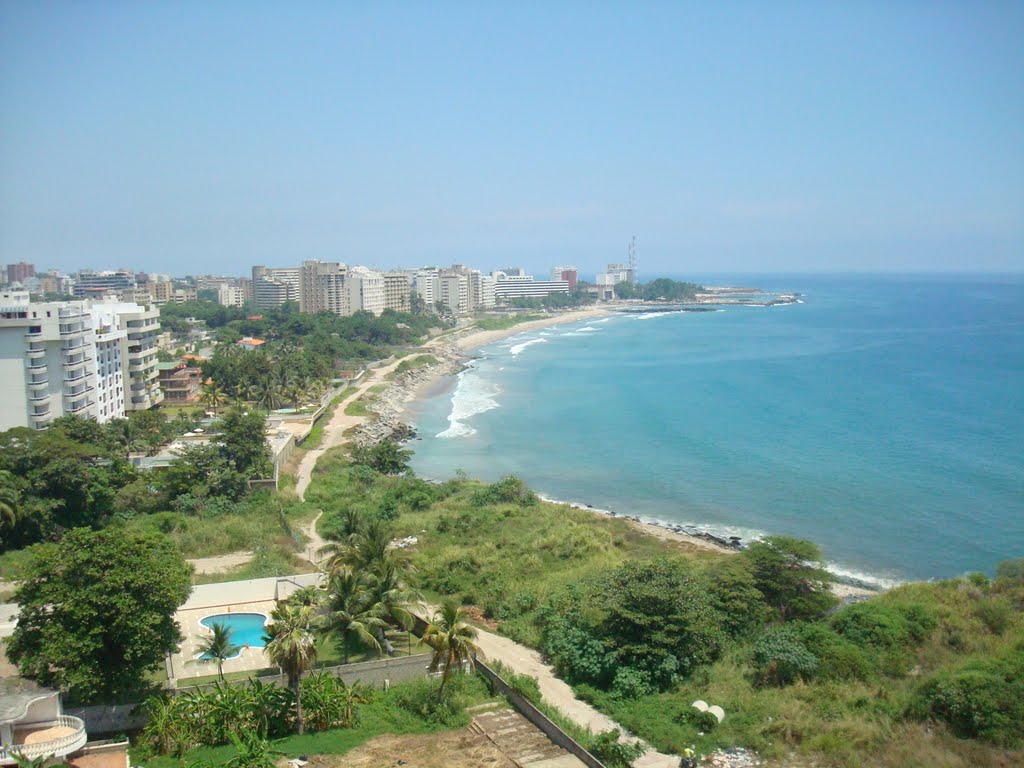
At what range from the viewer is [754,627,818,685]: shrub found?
1617cm

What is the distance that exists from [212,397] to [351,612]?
116 feet

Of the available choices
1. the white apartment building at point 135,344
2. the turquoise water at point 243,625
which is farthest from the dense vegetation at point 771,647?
the white apartment building at point 135,344

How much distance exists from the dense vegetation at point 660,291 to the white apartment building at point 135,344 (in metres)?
143

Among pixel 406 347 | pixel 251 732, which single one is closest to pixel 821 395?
pixel 406 347

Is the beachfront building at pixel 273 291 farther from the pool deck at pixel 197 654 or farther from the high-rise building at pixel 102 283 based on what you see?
the pool deck at pixel 197 654

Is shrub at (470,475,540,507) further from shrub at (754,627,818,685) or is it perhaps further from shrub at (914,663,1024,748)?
shrub at (914,663,1024,748)

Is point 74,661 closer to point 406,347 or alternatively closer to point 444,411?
point 444,411

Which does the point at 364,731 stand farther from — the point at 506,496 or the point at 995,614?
the point at 506,496

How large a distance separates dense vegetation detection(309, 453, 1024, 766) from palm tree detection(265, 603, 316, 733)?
549cm

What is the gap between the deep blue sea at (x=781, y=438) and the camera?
32812 millimetres

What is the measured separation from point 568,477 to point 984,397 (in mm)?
36800

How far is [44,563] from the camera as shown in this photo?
14.8 m

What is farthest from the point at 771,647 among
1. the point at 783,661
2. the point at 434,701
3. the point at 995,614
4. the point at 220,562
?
the point at 220,562

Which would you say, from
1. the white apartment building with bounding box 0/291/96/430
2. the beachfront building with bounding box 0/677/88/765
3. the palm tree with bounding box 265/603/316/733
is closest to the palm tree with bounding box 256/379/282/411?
the white apartment building with bounding box 0/291/96/430
